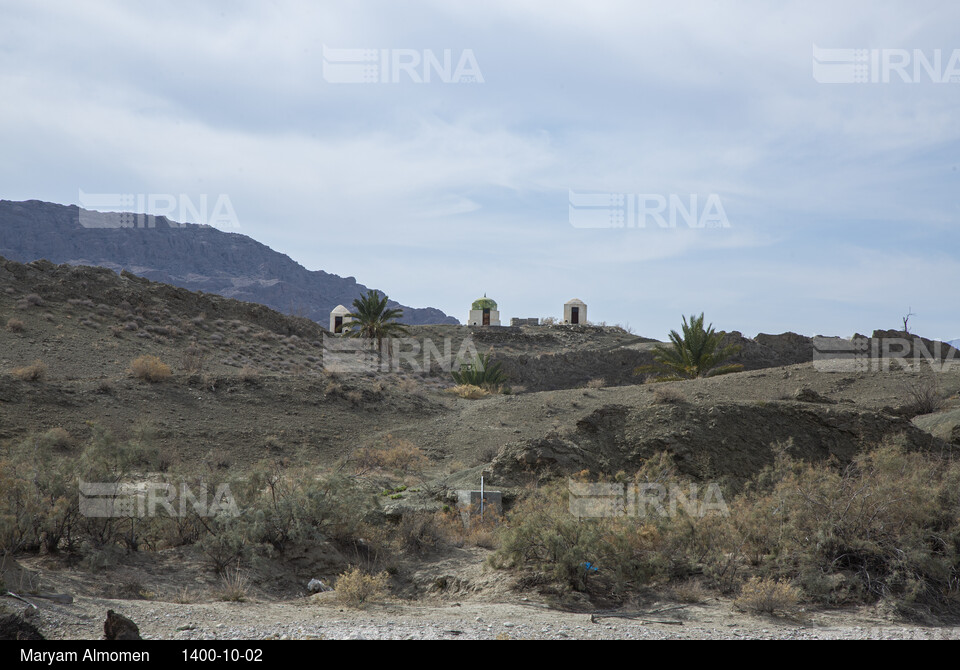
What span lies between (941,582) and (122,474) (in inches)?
379

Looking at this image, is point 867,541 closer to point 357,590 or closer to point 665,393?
point 357,590

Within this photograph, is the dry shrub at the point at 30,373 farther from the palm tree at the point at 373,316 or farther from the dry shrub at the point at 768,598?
the palm tree at the point at 373,316

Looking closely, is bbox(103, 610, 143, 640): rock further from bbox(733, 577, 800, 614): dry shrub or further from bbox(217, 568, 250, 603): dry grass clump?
bbox(733, 577, 800, 614): dry shrub

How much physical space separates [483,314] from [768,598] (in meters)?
53.0

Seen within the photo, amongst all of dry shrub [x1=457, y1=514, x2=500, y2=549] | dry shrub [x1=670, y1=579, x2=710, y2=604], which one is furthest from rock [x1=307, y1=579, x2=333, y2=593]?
dry shrub [x1=670, y1=579, x2=710, y2=604]

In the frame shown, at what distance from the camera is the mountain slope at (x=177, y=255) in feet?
483

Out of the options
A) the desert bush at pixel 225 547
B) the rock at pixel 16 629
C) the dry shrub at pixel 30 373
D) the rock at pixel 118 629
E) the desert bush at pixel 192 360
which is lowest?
the desert bush at pixel 225 547

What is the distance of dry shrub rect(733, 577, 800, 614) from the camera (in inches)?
267

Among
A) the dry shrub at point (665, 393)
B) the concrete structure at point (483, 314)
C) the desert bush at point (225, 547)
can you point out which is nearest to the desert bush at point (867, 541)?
the desert bush at point (225, 547)

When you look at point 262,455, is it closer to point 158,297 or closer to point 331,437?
point 331,437

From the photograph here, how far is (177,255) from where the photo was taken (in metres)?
158

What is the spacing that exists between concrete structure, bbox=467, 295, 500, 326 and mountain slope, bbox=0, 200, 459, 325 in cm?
8399

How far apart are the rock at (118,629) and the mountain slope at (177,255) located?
135756 mm

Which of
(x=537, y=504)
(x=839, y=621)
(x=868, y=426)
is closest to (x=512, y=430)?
(x=868, y=426)
